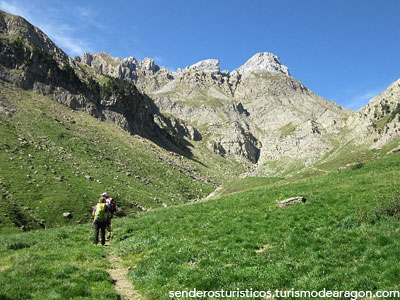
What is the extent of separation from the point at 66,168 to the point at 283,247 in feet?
160

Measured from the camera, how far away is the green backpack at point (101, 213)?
20031mm

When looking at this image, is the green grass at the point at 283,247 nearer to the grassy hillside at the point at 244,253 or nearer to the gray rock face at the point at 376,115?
the grassy hillside at the point at 244,253

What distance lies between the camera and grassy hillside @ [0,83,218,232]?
38.9 metres

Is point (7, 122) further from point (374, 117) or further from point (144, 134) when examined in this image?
point (374, 117)

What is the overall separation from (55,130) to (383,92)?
142 m

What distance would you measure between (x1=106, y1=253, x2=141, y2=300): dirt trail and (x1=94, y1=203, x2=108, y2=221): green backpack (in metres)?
4.17

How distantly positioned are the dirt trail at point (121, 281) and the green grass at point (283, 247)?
0.36 meters

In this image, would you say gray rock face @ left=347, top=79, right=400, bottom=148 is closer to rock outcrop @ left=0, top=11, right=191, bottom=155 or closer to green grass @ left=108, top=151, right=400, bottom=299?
rock outcrop @ left=0, top=11, right=191, bottom=155

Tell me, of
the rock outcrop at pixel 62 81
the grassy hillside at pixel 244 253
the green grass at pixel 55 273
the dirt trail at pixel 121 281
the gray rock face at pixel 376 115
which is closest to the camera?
the green grass at pixel 55 273

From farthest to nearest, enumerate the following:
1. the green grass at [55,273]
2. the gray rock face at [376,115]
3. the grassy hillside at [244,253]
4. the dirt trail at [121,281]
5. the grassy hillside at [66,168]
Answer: the gray rock face at [376,115] → the grassy hillside at [66,168] → the dirt trail at [121,281] → the grassy hillside at [244,253] → the green grass at [55,273]

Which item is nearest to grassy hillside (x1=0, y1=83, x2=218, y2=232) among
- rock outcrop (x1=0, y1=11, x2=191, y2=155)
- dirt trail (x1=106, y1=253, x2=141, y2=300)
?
rock outcrop (x1=0, y1=11, x2=191, y2=155)

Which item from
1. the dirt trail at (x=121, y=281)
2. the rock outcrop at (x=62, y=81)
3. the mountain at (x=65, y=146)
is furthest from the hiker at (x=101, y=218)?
the rock outcrop at (x=62, y=81)

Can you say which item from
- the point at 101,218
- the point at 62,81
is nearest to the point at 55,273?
the point at 101,218

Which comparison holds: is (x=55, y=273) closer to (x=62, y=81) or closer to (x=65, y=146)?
(x=65, y=146)
